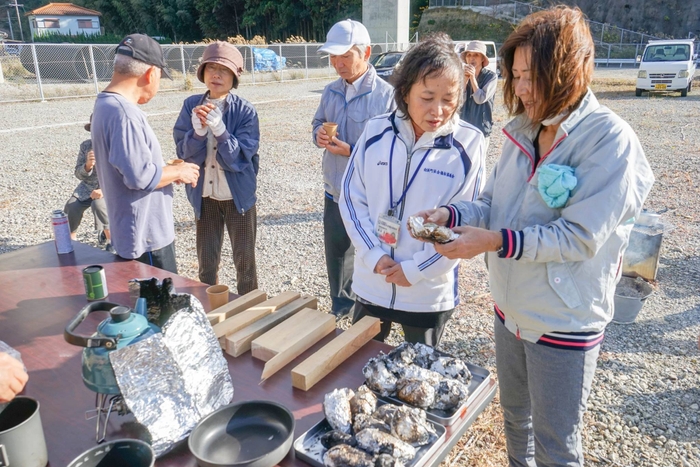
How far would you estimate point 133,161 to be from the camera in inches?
99.3

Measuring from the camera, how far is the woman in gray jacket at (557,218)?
1.44 meters

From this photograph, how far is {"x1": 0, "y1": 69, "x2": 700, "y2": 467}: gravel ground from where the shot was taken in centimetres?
262

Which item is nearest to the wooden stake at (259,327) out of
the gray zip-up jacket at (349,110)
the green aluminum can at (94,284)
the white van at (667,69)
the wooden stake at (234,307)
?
the wooden stake at (234,307)

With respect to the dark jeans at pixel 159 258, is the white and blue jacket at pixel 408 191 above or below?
above

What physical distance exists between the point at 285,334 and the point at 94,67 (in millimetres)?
15927

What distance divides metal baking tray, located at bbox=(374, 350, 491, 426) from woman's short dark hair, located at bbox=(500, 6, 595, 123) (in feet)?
2.78

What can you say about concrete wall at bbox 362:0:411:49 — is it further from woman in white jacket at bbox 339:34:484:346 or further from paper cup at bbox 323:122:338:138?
woman in white jacket at bbox 339:34:484:346

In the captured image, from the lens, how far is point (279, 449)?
4.09 ft

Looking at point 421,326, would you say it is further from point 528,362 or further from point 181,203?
point 181,203

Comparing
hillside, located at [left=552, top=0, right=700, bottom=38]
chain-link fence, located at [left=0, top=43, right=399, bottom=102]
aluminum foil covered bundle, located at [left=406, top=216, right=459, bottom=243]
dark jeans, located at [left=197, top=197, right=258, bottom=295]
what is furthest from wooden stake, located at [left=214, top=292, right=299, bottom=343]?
hillside, located at [left=552, top=0, right=700, bottom=38]

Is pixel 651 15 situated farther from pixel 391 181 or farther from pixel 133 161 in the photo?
pixel 133 161

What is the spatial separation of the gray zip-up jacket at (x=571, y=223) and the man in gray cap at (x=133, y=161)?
1775 mm

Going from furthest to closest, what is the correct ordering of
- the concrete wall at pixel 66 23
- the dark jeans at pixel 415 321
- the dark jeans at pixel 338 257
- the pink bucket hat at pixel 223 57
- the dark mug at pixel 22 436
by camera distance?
1. the concrete wall at pixel 66 23
2. the dark jeans at pixel 338 257
3. the pink bucket hat at pixel 223 57
4. the dark jeans at pixel 415 321
5. the dark mug at pixel 22 436

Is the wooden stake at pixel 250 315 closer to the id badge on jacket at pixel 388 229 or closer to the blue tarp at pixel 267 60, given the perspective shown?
the id badge on jacket at pixel 388 229
